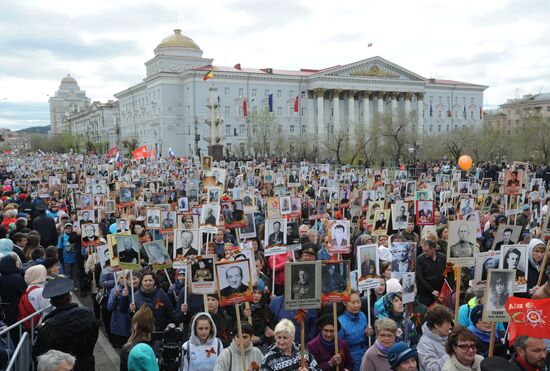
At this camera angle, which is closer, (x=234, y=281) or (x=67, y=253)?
(x=234, y=281)

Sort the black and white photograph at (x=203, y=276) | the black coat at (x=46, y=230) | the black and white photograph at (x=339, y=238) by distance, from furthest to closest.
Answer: the black coat at (x=46, y=230), the black and white photograph at (x=339, y=238), the black and white photograph at (x=203, y=276)

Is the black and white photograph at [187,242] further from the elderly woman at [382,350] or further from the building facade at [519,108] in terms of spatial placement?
the building facade at [519,108]

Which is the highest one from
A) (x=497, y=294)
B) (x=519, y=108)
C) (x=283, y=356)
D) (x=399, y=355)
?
(x=519, y=108)

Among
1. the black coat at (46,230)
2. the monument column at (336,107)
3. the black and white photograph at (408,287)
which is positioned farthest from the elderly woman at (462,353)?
the monument column at (336,107)

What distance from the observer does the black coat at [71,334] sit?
4.73 meters

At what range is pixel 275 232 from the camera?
8.64 m

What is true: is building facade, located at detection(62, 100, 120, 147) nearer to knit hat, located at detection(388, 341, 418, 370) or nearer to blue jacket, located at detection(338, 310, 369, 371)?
blue jacket, located at detection(338, 310, 369, 371)

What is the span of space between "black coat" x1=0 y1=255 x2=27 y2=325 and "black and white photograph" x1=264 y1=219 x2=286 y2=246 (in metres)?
3.68

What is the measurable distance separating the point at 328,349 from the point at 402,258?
2.18 metres

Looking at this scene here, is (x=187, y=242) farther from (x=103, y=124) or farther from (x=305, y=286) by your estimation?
(x=103, y=124)

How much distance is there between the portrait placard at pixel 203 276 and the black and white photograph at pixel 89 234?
468 centimetres

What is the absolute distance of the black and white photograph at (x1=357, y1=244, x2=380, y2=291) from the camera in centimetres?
614

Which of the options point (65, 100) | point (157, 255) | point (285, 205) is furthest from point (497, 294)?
point (65, 100)

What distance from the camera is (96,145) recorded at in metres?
101
